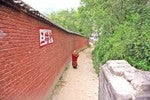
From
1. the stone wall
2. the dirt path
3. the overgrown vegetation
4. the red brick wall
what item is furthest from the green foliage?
the stone wall

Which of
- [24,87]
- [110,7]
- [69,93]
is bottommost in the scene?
[69,93]

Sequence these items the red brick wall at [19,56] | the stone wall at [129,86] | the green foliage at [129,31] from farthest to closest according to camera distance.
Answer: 1. the green foliage at [129,31]
2. the red brick wall at [19,56]
3. the stone wall at [129,86]

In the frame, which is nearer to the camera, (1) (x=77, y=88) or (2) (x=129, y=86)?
(2) (x=129, y=86)

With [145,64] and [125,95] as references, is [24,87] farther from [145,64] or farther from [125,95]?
[145,64]

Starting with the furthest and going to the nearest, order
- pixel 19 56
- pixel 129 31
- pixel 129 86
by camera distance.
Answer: pixel 129 31, pixel 19 56, pixel 129 86

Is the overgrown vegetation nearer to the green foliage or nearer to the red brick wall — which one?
the green foliage

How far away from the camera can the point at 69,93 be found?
1075cm

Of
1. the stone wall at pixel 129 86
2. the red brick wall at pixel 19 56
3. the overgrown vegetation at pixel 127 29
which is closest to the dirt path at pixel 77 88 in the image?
the overgrown vegetation at pixel 127 29

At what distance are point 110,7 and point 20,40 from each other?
1129cm

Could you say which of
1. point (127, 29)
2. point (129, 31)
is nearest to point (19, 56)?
point (129, 31)

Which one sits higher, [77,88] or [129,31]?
[129,31]

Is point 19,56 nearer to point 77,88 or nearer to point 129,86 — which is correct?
point 129,86

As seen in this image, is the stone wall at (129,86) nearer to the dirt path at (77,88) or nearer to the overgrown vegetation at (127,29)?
the overgrown vegetation at (127,29)

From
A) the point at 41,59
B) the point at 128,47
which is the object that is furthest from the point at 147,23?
the point at 41,59
